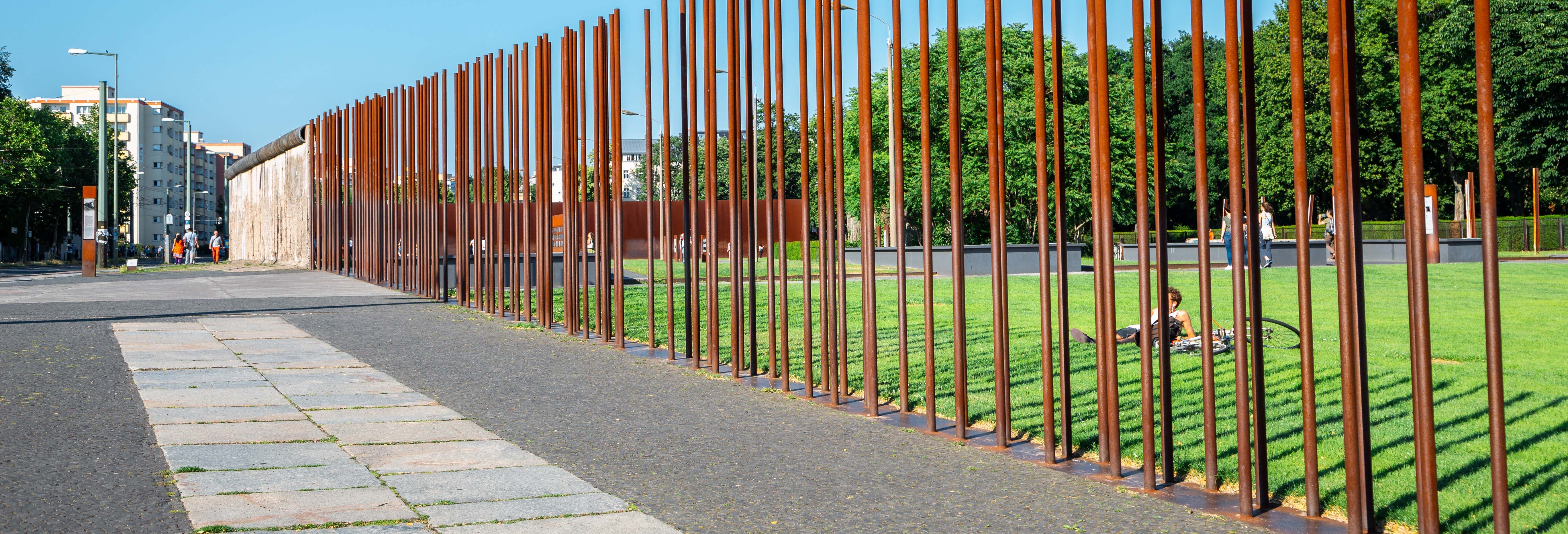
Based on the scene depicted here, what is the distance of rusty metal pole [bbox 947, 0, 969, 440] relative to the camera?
5.76 meters

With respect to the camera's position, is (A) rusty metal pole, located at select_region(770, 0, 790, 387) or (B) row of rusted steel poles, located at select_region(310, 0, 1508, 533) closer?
(B) row of rusted steel poles, located at select_region(310, 0, 1508, 533)

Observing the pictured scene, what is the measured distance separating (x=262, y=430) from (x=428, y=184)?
32.6ft

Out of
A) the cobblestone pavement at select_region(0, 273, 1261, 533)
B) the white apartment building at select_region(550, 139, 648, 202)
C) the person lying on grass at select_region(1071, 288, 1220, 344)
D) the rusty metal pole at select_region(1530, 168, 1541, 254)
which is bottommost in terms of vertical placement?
the cobblestone pavement at select_region(0, 273, 1261, 533)

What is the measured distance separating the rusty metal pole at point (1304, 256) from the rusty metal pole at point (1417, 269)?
0.31 metres

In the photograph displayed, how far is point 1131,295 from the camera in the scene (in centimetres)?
1645

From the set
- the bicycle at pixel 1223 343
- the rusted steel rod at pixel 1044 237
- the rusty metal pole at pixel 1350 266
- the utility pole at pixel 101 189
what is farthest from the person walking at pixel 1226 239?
the utility pole at pixel 101 189

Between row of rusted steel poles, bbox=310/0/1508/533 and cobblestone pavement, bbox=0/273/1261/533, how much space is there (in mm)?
403

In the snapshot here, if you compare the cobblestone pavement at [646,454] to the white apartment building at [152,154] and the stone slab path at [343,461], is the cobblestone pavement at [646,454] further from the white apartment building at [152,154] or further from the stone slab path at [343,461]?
the white apartment building at [152,154]

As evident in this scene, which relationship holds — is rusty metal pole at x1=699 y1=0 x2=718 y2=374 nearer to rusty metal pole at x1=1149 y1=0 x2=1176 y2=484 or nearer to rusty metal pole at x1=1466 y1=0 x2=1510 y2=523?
rusty metal pole at x1=1149 y1=0 x2=1176 y2=484

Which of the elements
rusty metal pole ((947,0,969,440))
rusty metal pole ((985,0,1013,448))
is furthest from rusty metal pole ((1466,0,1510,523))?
rusty metal pole ((947,0,969,440))

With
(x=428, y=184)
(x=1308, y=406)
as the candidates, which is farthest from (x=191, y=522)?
(x=428, y=184)

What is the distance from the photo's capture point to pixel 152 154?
A: 153500mm

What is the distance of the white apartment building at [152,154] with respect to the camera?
145 meters

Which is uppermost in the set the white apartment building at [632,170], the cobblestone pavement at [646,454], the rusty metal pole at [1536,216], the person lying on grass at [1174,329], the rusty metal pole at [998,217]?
the white apartment building at [632,170]
